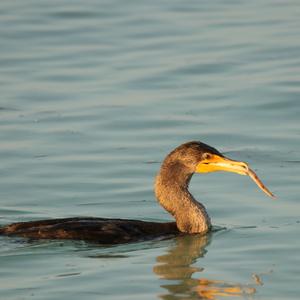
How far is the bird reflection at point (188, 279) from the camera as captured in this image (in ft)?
36.9

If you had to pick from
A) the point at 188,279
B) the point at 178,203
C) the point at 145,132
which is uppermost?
the point at 145,132

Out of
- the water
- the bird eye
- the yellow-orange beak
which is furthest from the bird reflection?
the bird eye

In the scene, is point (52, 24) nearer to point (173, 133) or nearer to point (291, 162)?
point (173, 133)

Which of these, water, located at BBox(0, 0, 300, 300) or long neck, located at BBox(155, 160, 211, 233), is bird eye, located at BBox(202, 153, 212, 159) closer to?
long neck, located at BBox(155, 160, 211, 233)

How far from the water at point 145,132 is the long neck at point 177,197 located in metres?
0.29

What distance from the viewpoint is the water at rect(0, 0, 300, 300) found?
11945 mm

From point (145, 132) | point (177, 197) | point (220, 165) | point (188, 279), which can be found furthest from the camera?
point (145, 132)

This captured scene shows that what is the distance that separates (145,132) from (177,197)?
4.14 meters

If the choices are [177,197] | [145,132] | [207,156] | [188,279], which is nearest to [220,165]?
[207,156]

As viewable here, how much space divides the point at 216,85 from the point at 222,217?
6.37 metres

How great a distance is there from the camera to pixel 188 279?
38.7ft

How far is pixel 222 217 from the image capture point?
46.6 ft

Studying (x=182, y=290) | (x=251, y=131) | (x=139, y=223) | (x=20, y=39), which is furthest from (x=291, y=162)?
(x=20, y=39)

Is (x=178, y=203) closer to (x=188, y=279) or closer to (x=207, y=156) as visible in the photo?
(x=207, y=156)
